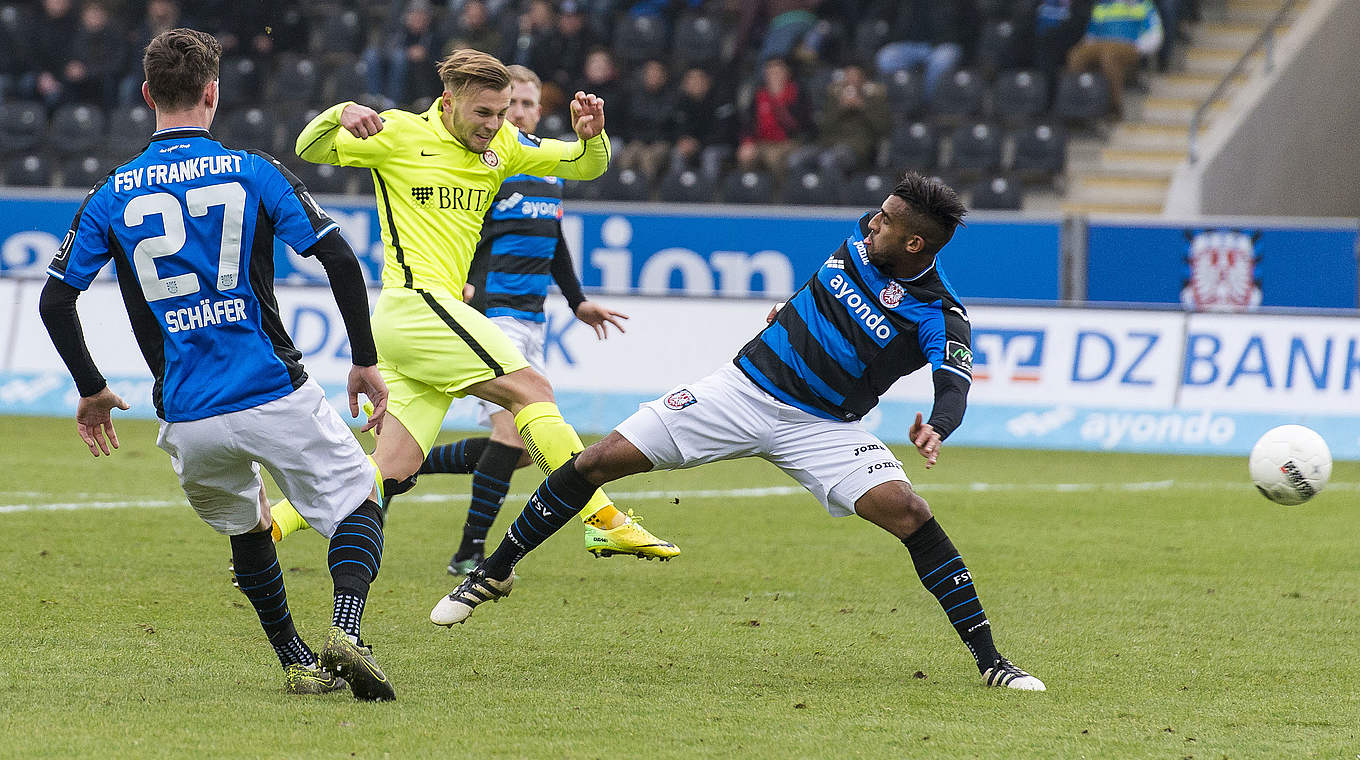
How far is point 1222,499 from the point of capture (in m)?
10.2

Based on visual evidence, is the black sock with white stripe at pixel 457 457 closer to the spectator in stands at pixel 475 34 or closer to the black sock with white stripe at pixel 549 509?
the black sock with white stripe at pixel 549 509

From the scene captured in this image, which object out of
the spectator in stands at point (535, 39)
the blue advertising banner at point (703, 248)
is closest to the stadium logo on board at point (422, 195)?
the blue advertising banner at point (703, 248)

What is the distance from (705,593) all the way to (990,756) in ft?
9.04

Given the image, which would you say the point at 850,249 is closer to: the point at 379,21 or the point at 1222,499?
the point at 1222,499

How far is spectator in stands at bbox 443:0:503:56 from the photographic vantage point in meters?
19.4

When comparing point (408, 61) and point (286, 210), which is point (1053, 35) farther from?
point (286, 210)

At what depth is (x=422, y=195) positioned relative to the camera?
6586mm

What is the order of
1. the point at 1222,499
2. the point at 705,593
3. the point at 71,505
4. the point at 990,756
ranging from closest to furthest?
the point at 990,756, the point at 705,593, the point at 71,505, the point at 1222,499

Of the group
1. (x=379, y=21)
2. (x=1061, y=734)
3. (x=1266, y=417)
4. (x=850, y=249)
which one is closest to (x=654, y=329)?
(x=1266, y=417)

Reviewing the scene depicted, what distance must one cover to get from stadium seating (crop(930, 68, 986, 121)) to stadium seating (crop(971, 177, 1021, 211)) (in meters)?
1.44

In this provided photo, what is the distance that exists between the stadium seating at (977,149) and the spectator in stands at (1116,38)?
1694 mm

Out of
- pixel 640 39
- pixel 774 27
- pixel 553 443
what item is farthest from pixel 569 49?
pixel 553 443

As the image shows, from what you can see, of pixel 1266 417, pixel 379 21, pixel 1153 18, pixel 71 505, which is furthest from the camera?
pixel 379 21

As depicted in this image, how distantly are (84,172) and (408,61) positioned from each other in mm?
3945
